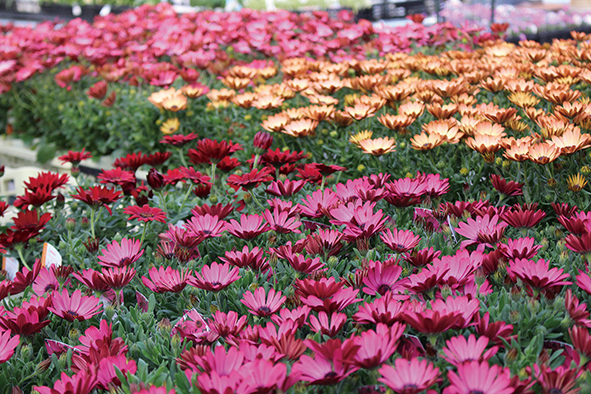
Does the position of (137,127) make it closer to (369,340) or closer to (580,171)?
(580,171)

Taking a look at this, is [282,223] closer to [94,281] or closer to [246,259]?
[246,259]

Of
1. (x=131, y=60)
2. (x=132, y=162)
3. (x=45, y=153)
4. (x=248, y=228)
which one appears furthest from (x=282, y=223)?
(x=131, y=60)

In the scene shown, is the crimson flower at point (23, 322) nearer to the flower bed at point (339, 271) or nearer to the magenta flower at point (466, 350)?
the flower bed at point (339, 271)

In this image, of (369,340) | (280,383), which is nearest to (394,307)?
(369,340)

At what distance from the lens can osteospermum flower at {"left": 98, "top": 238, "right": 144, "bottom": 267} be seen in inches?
53.3

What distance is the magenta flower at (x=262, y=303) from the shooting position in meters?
1.12

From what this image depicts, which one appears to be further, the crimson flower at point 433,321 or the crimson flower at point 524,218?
the crimson flower at point 524,218

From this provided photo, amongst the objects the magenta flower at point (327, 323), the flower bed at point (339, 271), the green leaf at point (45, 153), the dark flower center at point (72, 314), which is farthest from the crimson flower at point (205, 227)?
the green leaf at point (45, 153)

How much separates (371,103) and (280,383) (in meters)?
1.45

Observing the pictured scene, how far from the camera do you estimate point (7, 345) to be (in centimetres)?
106

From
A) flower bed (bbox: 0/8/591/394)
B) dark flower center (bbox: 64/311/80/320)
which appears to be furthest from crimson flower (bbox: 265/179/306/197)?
dark flower center (bbox: 64/311/80/320)

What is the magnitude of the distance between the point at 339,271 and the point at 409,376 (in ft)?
1.80

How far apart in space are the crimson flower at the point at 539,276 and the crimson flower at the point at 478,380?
308 millimetres

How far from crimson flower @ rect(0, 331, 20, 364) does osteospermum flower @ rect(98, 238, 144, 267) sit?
0.31 m
